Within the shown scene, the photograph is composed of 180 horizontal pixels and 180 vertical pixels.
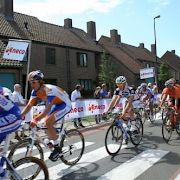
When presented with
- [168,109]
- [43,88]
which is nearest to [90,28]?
[168,109]

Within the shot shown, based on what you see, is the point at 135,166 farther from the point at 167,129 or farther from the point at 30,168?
the point at 167,129

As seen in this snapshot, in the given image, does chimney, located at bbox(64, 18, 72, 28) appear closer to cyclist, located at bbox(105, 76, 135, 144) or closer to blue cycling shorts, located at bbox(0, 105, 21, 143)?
cyclist, located at bbox(105, 76, 135, 144)

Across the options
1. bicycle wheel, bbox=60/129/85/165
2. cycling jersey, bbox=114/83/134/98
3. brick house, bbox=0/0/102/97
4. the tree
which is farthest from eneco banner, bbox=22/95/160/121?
the tree

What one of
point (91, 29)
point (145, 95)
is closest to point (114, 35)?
point (91, 29)

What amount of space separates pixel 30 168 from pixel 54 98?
1.88 m

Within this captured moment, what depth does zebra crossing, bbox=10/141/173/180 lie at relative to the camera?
7285 mm

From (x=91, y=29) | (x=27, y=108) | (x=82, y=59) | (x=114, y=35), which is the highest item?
(x=114, y=35)

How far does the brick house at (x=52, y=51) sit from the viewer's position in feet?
100

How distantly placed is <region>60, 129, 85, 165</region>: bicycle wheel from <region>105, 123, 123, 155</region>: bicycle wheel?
881 mm

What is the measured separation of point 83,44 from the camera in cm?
4200

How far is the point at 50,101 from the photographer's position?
24.2 ft

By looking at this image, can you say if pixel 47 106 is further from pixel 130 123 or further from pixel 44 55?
pixel 44 55

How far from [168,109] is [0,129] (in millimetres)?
6924

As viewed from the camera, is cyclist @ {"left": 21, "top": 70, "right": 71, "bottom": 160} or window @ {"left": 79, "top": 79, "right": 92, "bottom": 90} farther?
window @ {"left": 79, "top": 79, "right": 92, "bottom": 90}
